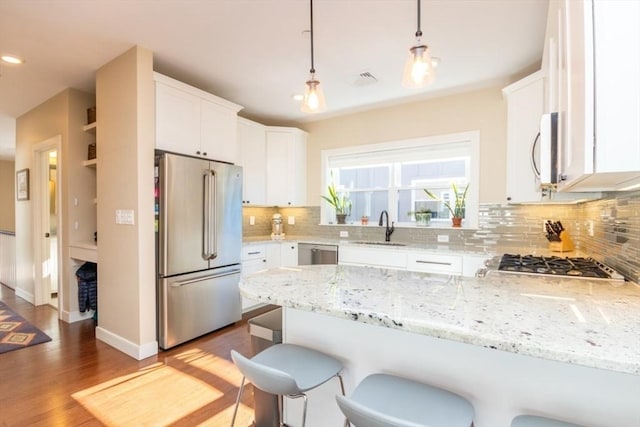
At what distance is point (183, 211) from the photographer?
2.88m

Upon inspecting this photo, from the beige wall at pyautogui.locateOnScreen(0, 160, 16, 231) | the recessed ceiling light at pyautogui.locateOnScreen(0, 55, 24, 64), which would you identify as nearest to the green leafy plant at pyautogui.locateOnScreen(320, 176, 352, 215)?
the recessed ceiling light at pyautogui.locateOnScreen(0, 55, 24, 64)

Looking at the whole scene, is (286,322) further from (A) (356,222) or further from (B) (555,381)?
(A) (356,222)

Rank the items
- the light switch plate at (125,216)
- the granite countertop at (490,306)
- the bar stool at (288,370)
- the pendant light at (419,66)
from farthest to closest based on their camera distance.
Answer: the light switch plate at (125,216)
the pendant light at (419,66)
the bar stool at (288,370)
the granite countertop at (490,306)

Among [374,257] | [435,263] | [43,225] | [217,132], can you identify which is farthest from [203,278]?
[43,225]

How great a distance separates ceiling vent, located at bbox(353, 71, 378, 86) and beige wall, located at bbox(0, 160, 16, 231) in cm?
807

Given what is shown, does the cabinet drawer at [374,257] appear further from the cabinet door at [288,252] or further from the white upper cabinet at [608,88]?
the white upper cabinet at [608,88]

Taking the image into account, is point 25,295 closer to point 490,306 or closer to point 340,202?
point 340,202

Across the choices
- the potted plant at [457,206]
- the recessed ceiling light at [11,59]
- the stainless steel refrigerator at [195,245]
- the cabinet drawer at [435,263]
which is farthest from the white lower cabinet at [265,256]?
the recessed ceiling light at [11,59]

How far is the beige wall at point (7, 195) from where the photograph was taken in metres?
7.02

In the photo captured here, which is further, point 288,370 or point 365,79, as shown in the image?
point 365,79

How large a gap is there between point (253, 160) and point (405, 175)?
2014 mm

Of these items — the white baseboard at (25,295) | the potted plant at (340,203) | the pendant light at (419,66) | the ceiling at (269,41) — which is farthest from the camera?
the potted plant at (340,203)

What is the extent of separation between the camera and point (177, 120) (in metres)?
2.94

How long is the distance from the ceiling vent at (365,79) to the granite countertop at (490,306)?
7.35 ft
